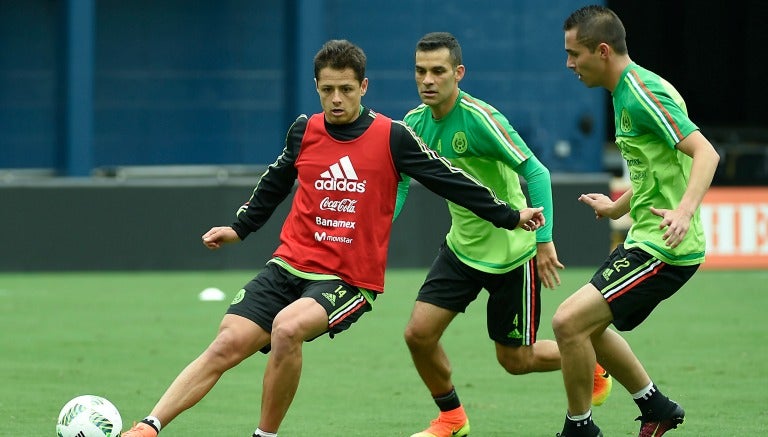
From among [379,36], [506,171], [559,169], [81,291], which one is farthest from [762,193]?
[506,171]

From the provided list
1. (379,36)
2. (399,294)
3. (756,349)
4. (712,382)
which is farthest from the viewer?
(379,36)

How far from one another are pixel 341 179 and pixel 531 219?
3.21ft

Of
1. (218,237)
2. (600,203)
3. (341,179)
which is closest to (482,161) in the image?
(600,203)

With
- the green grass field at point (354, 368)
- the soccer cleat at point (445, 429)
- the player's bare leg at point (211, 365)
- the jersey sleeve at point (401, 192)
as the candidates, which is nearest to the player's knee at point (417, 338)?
the soccer cleat at point (445, 429)

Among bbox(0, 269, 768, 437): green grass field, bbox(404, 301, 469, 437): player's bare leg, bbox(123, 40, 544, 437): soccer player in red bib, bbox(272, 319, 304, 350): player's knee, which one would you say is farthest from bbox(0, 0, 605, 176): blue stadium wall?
bbox(272, 319, 304, 350): player's knee

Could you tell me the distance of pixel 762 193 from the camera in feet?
62.1

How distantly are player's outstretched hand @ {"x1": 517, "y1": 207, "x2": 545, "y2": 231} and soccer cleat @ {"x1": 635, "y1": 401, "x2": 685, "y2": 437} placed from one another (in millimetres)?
1189

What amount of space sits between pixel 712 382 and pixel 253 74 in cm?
1538

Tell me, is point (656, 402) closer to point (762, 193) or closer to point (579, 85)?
point (762, 193)

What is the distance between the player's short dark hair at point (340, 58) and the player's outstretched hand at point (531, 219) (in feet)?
3.47

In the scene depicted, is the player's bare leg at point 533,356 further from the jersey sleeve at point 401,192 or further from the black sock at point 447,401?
the jersey sleeve at point 401,192

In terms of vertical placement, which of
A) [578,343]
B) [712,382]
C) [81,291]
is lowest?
[81,291]

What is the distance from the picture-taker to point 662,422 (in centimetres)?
736

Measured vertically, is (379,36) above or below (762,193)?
above
